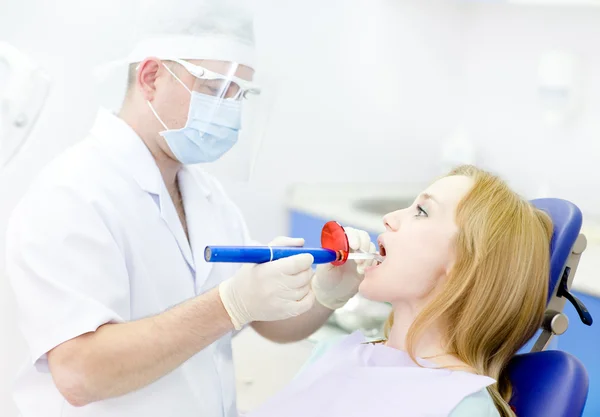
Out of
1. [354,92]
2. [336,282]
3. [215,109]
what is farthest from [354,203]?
[215,109]

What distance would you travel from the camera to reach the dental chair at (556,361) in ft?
3.90

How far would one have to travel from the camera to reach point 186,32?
1.50m

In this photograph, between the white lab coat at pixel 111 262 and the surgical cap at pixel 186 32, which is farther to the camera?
the surgical cap at pixel 186 32

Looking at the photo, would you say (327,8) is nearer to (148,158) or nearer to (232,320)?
(148,158)

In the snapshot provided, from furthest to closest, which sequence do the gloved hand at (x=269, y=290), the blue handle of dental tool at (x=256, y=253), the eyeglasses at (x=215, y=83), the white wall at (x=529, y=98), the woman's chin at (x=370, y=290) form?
the white wall at (x=529, y=98)
the eyeglasses at (x=215, y=83)
the woman's chin at (x=370, y=290)
the gloved hand at (x=269, y=290)
the blue handle of dental tool at (x=256, y=253)

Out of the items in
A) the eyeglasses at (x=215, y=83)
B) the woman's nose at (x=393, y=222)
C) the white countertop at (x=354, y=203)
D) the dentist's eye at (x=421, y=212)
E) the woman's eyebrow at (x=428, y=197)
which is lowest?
the white countertop at (x=354, y=203)

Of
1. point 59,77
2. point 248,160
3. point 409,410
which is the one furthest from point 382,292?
point 59,77

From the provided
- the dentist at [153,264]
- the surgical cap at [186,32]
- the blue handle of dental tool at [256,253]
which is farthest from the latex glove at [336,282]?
the surgical cap at [186,32]

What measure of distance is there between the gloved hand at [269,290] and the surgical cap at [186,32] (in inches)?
20.0

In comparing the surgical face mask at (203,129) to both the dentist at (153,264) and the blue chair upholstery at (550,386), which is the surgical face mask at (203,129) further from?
the blue chair upholstery at (550,386)

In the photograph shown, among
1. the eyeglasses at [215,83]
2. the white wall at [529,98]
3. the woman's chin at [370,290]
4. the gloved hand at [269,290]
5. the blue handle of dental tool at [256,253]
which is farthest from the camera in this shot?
the white wall at [529,98]

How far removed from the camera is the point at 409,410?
4.03 feet

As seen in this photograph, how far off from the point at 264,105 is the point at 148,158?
0.30 m

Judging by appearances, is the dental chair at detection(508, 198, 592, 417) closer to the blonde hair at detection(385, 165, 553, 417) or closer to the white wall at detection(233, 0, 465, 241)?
the blonde hair at detection(385, 165, 553, 417)
